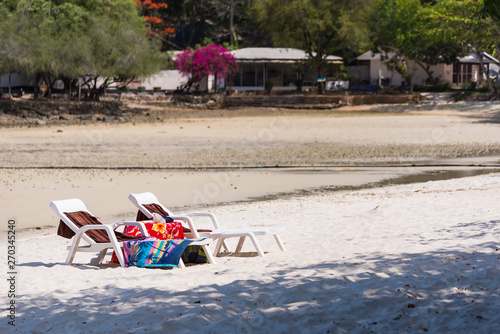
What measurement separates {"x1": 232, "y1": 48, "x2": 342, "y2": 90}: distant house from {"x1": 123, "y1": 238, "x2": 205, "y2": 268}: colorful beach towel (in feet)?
160

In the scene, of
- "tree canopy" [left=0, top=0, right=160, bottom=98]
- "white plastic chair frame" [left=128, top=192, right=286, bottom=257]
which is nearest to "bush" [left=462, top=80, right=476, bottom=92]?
"tree canopy" [left=0, top=0, right=160, bottom=98]

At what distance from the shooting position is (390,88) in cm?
5528

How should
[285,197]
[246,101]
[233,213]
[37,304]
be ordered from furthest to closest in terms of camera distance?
[246,101] < [285,197] < [233,213] < [37,304]

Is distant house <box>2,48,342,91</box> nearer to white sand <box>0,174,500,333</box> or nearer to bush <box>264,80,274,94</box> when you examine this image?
bush <box>264,80,274,94</box>

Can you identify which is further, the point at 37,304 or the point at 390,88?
the point at 390,88

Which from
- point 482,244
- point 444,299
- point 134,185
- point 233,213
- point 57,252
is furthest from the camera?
point 134,185

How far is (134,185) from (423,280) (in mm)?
11159

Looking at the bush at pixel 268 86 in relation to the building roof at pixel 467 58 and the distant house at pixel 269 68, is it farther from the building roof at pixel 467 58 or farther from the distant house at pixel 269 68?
the building roof at pixel 467 58

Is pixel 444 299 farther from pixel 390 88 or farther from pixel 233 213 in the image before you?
pixel 390 88

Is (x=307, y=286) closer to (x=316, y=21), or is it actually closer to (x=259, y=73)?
(x=316, y=21)

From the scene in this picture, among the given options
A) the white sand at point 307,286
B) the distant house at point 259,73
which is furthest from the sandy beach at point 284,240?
the distant house at point 259,73

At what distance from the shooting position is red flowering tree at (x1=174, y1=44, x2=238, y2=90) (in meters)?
52.8

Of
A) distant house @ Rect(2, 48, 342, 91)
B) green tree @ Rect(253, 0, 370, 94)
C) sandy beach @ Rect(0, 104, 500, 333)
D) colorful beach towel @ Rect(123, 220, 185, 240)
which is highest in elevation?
green tree @ Rect(253, 0, 370, 94)

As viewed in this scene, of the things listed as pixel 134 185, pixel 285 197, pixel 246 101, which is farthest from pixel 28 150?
pixel 246 101
